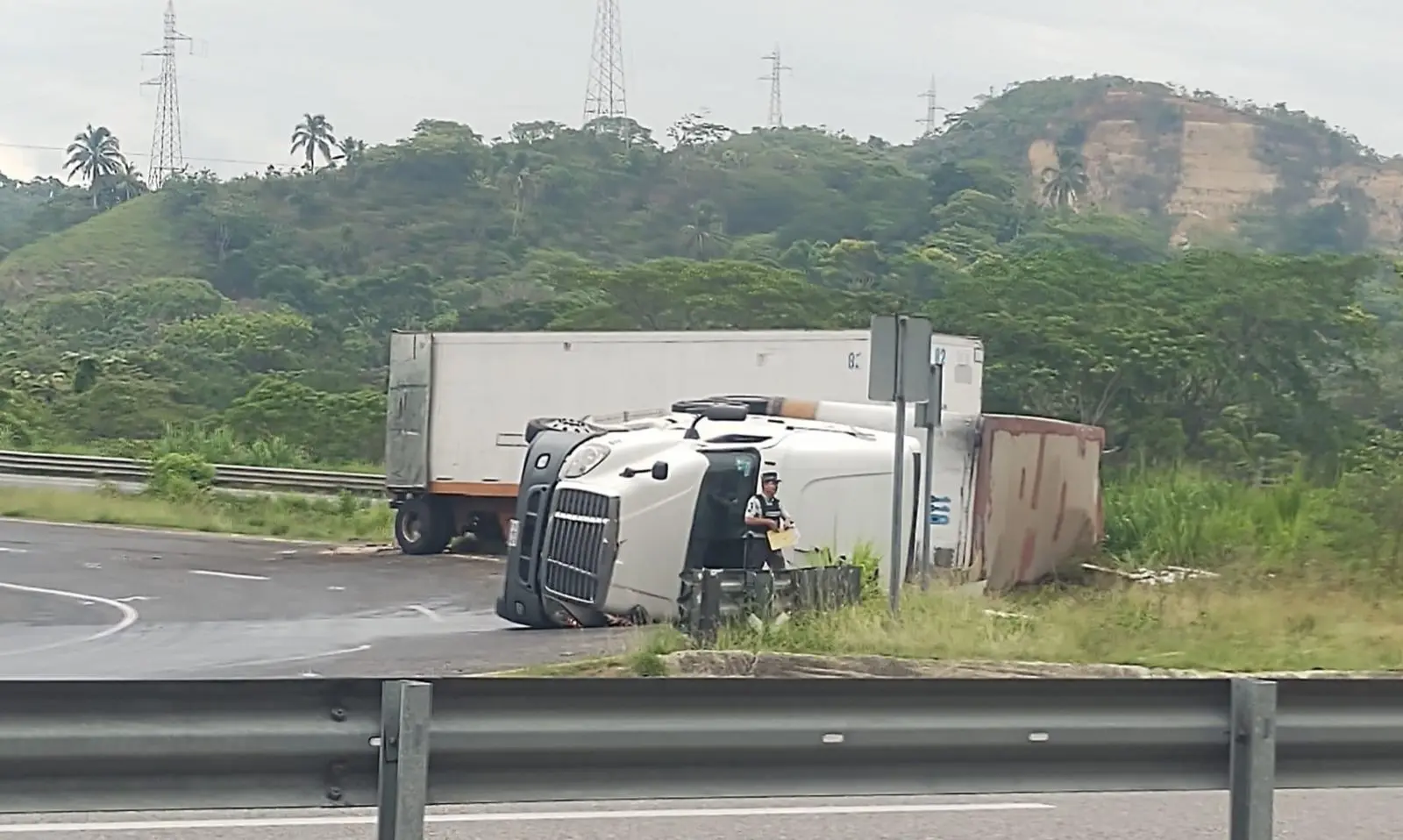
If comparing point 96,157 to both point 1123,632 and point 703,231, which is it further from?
point 1123,632

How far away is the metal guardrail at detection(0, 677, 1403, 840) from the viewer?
5.14 meters

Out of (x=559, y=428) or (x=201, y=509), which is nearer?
(x=559, y=428)

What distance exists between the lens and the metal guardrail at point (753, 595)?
46.1ft

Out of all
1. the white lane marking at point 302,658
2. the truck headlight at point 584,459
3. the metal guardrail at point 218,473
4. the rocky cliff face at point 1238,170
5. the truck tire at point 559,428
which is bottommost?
the metal guardrail at point 218,473

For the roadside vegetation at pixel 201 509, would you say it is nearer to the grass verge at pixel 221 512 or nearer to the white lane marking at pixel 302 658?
the grass verge at pixel 221 512

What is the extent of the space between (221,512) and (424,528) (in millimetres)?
9329

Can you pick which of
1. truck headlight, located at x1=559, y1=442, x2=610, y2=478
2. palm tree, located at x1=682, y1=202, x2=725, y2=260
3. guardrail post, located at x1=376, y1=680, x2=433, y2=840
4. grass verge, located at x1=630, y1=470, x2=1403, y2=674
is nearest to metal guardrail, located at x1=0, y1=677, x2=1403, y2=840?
guardrail post, located at x1=376, y1=680, x2=433, y2=840

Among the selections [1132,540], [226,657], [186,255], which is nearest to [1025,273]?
[1132,540]

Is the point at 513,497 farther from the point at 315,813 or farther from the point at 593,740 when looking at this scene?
the point at 593,740

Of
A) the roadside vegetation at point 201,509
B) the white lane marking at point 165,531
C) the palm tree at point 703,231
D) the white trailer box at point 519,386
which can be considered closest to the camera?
the white trailer box at point 519,386

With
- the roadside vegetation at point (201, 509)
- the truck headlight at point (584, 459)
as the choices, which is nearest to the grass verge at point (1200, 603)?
the truck headlight at point (584, 459)

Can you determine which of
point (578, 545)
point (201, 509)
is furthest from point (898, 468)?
point (201, 509)

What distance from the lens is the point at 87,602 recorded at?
21312 millimetres

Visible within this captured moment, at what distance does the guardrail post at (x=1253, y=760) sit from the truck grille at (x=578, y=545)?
10.8m
